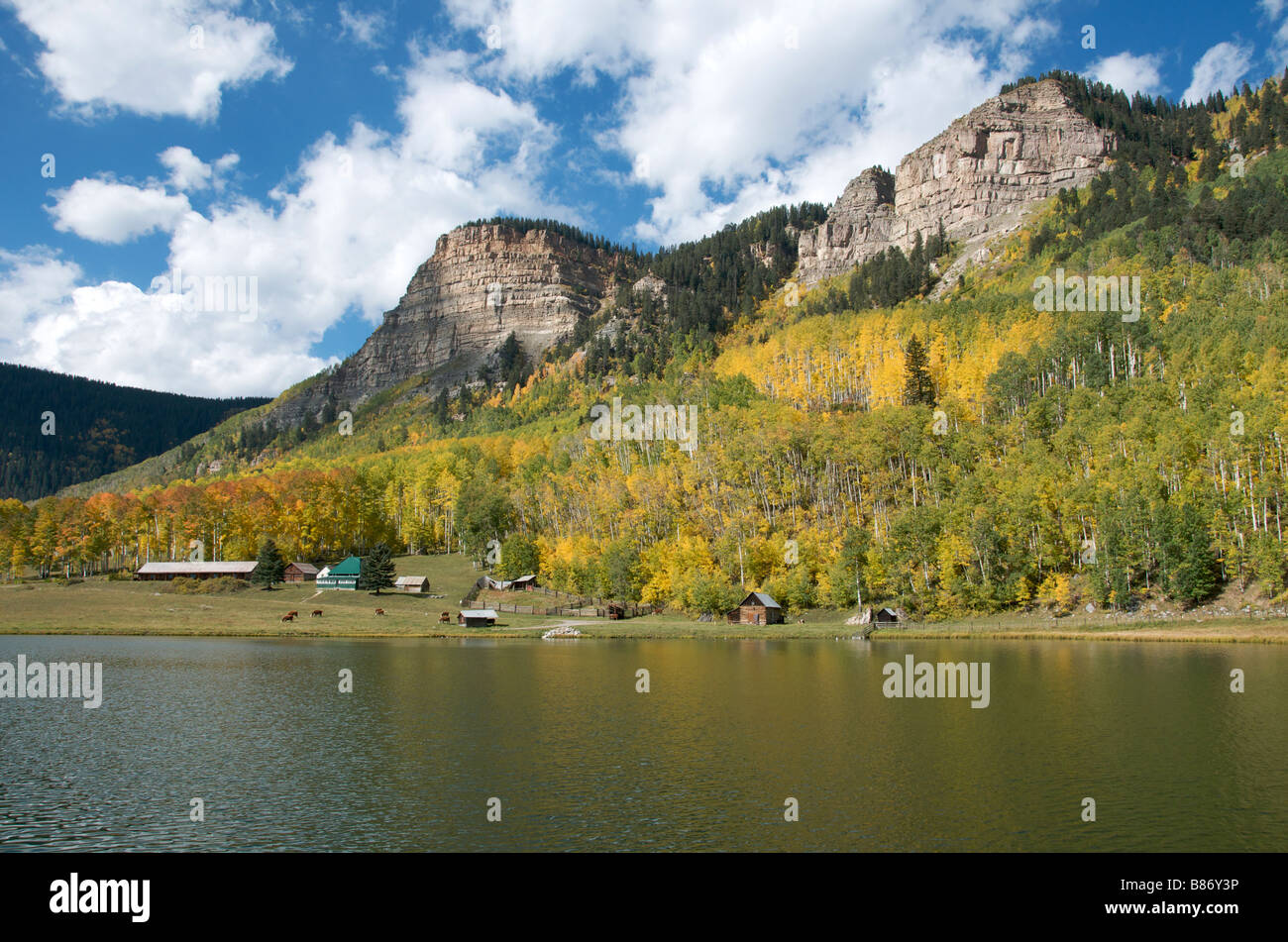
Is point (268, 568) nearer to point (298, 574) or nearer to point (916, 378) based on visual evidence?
point (298, 574)

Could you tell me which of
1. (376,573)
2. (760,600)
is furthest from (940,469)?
(376,573)

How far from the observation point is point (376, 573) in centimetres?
10788

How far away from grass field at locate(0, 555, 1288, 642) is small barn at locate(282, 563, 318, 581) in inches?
190

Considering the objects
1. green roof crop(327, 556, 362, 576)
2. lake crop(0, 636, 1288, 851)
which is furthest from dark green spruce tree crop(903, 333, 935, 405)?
green roof crop(327, 556, 362, 576)

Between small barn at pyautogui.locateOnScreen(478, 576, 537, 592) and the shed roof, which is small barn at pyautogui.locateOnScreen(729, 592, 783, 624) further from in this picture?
small barn at pyautogui.locateOnScreen(478, 576, 537, 592)

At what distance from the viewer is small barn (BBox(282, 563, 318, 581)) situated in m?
119

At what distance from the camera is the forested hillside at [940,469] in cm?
7869

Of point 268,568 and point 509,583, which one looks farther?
point 509,583

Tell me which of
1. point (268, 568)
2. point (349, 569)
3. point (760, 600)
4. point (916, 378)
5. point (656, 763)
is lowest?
point (760, 600)

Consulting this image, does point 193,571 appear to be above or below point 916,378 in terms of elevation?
below

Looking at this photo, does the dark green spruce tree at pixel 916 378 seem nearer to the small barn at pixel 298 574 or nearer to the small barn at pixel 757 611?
the small barn at pixel 757 611

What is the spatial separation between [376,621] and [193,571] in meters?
43.9

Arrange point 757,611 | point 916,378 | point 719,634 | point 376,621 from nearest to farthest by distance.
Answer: point 719,634 → point 757,611 → point 376,621 → point 916,378
